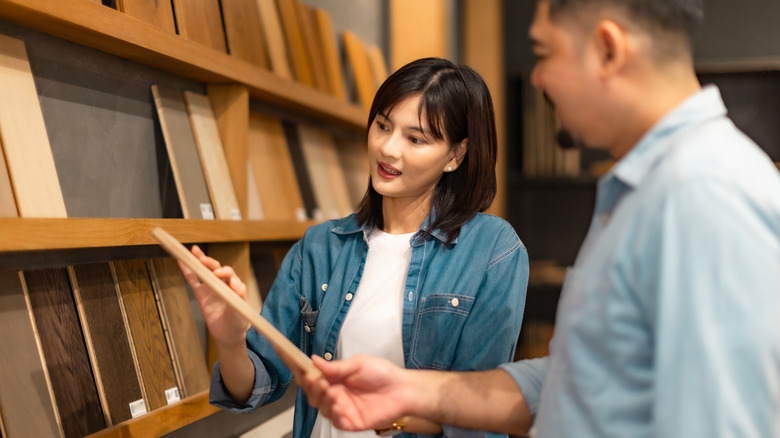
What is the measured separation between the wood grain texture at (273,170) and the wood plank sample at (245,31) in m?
0.22

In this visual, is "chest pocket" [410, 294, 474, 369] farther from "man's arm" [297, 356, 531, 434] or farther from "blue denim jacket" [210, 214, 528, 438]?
"man's arm" [297, 356, 531, 434]

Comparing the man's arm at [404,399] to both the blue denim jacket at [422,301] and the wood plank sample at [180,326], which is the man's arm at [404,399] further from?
the wood plank sample at [180,326]

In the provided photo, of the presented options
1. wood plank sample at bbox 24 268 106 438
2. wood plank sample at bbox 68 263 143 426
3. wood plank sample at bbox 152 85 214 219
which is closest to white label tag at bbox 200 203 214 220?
wood plank sample at bbox 152 85 214 219

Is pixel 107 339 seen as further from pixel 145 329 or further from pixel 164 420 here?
pixel 164 420

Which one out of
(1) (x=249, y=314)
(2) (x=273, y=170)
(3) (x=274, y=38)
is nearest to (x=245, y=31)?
(3) (x=274, y=38)

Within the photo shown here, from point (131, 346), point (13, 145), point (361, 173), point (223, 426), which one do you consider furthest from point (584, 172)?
point (13, 145)

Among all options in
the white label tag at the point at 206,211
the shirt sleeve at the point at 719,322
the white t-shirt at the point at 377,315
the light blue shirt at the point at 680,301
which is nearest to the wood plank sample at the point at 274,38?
the white label tag at the point at 206,211

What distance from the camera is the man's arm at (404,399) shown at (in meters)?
1.10

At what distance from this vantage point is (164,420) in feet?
5.68

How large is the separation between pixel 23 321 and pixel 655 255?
1311 millimetres

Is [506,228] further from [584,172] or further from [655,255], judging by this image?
[584,172]

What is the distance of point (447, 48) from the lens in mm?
4016

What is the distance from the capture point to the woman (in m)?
1.44

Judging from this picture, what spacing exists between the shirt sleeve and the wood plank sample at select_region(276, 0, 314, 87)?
7.15 feet
